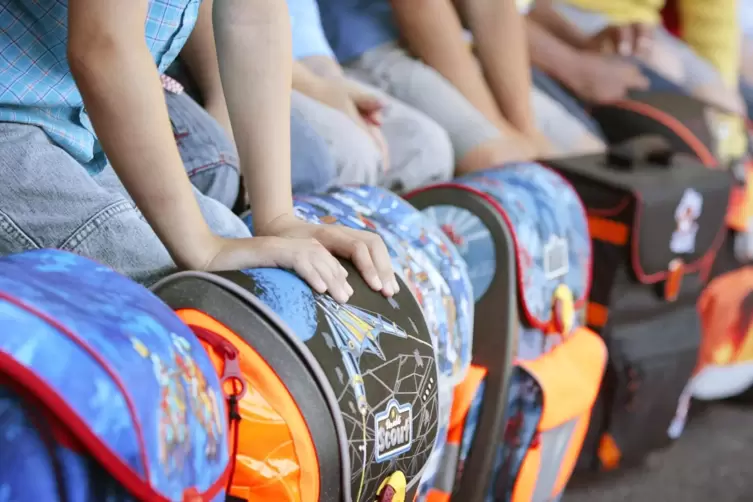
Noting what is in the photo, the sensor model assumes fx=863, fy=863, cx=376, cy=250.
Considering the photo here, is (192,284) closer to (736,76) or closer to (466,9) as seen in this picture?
(466,9)

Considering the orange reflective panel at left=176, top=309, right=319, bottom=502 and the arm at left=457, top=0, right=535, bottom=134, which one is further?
the arm at left=457, top=0, right=535, bottom=134

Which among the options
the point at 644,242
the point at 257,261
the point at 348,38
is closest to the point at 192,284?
the point at 257,261

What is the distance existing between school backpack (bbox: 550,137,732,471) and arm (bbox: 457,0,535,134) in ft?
0.73

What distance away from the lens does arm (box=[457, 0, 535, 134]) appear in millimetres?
1444

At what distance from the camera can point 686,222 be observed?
1225 mm

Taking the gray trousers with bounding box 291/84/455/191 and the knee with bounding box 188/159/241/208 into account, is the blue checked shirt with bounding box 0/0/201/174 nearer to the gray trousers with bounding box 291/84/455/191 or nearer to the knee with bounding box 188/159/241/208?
the knee with bounding box 188/159/241/208

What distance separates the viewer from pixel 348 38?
1418 millimetres

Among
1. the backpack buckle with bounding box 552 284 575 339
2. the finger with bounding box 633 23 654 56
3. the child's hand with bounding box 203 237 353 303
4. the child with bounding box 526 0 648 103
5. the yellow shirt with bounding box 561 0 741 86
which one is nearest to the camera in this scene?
the child's hand with bounding box 203 237 353 303

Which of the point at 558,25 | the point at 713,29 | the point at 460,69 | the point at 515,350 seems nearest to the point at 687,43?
the point at 713,29

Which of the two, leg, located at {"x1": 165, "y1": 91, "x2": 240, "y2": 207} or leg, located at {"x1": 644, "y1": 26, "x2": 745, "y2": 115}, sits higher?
leg, located at {"x1": 165, "y1": 91, "x2": 240, "y2": 207}

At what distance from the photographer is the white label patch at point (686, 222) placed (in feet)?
3.96

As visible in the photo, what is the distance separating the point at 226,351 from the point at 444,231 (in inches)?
17.5

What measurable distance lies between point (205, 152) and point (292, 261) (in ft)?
0.81

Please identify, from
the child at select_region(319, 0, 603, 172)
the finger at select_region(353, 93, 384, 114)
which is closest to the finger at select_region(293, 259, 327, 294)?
the finger at select_region(353, 93, 384, 114)
